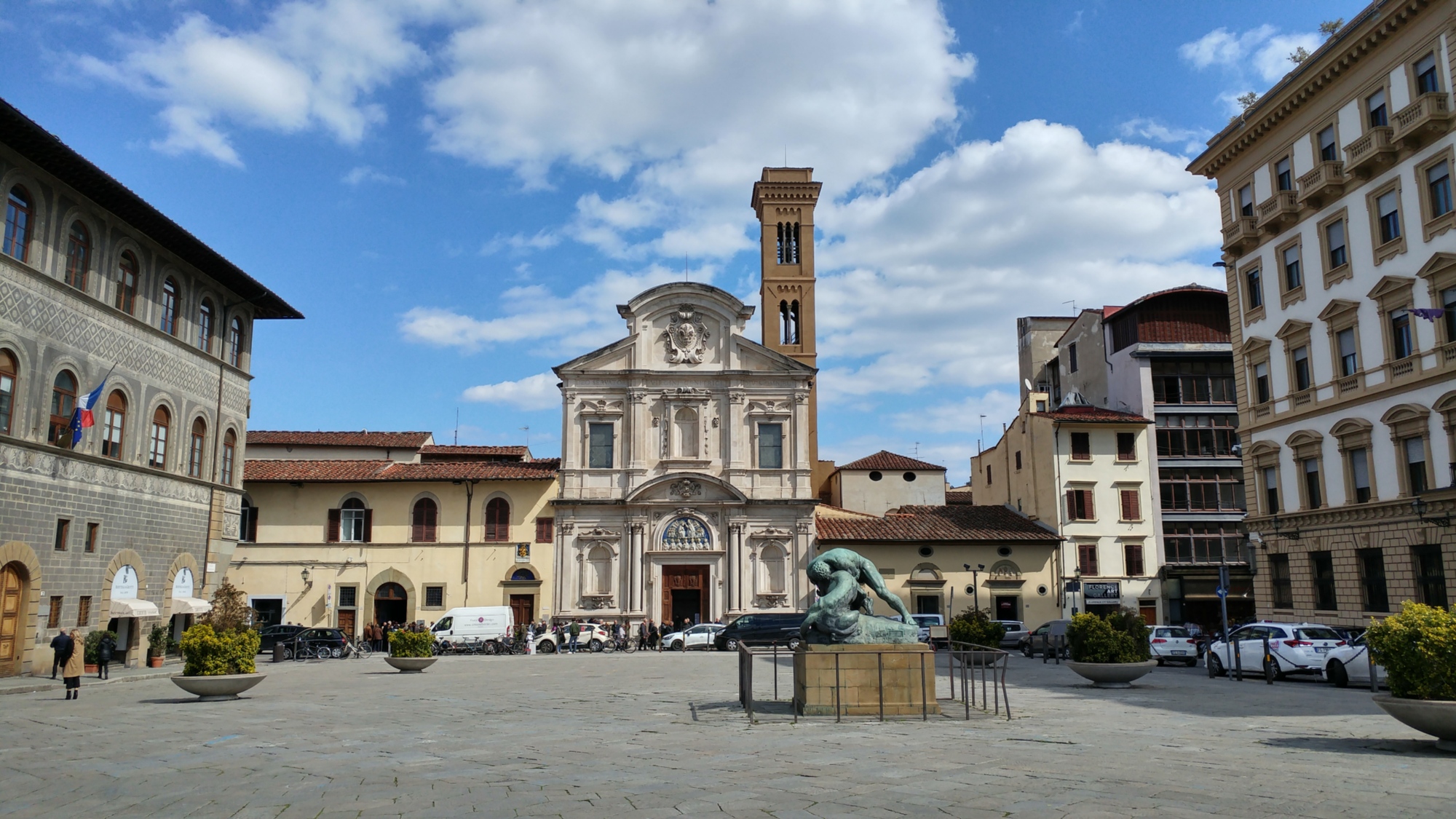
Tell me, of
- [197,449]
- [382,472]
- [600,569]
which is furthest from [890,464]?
[197,449]

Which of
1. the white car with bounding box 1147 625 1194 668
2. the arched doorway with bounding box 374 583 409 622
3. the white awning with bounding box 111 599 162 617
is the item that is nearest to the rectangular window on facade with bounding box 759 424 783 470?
the arched doorway with bounding box 374 583 409 622

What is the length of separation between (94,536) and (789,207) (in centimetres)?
4315

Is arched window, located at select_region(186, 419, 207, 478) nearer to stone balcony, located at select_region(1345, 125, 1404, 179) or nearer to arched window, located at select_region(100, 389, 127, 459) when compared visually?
arched window, located at select_region(100, 389, 127, 459)

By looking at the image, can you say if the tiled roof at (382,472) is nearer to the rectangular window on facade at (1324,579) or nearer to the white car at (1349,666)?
the rectangular window on facade at (1324,579)

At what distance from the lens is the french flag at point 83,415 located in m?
26.1

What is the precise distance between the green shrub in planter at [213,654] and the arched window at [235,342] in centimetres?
1819

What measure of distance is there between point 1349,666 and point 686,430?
29.5 m

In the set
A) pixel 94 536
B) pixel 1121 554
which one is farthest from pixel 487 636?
pixel 1121 554

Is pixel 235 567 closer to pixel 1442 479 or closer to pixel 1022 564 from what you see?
pixel 1022 564

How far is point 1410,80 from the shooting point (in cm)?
2697

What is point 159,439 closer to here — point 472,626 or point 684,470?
point 472,626

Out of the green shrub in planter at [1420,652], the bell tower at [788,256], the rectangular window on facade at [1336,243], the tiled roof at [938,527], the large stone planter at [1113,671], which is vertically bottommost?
the large stone planter at [1113,671]

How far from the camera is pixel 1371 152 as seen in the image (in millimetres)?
27797

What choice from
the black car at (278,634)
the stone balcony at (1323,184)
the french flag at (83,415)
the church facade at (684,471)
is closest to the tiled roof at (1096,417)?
the church facade at (684,471)
